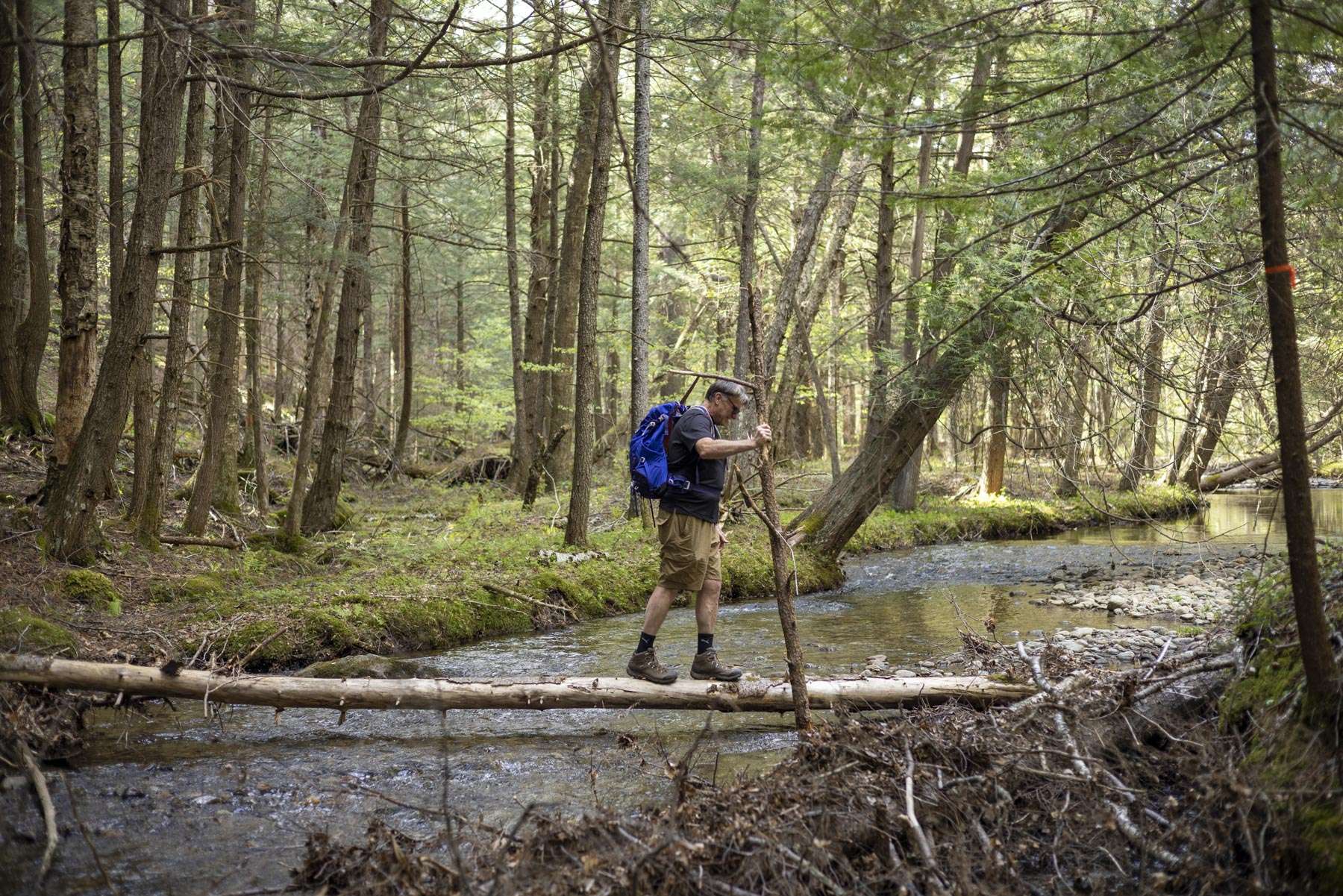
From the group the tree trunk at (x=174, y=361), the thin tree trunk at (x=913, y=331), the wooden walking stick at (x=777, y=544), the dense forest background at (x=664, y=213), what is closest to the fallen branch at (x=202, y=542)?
the tree trunk at (x=174, y=361)

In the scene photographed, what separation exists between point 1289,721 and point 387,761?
16.5 ft

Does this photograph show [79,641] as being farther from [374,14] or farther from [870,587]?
[870,587]

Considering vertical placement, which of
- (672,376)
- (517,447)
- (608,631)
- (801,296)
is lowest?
(608,631)

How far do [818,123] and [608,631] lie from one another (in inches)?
240

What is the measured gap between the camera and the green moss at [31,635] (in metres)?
6.17

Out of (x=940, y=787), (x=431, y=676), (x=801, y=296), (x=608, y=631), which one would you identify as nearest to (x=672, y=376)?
(x=801, y=296)

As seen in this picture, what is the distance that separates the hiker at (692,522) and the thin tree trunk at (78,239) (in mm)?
7750

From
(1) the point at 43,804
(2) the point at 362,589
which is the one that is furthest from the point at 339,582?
(1) the point at 43,804

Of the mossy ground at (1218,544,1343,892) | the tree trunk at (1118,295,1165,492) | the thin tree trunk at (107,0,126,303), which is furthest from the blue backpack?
the thin tree trunk at (107,0,126,303)

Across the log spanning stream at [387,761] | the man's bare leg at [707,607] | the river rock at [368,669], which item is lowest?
the log spanning stream at [387,761]

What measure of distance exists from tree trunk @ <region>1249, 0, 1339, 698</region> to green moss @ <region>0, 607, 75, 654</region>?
732 centimetres

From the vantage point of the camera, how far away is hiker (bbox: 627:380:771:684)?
6.66 m

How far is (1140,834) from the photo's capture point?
3754mm

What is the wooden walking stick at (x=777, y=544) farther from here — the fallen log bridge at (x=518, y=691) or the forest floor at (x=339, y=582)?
the forest floor at (x=339, y=582)
